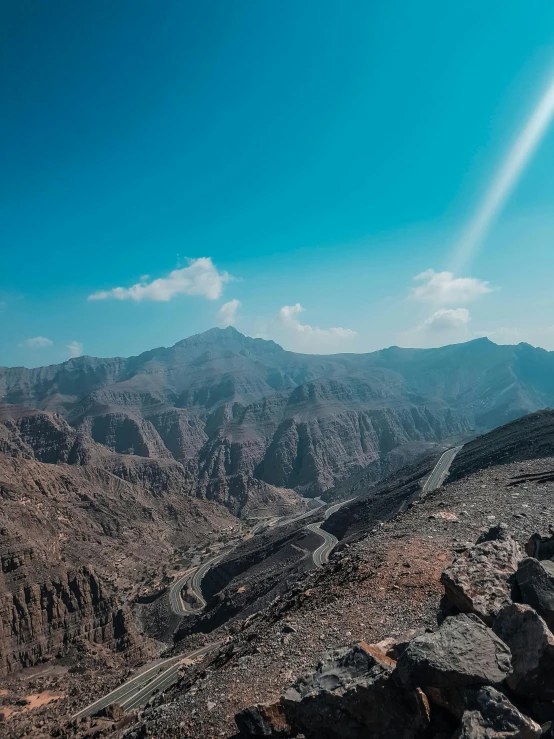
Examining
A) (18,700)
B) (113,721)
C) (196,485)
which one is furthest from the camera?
(196,485)

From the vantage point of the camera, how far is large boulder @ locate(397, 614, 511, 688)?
6020 mm

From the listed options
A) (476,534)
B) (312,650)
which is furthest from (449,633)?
(476,534)

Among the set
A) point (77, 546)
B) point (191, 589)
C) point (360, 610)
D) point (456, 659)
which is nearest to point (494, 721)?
point (456, 659)

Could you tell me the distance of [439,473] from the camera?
236 ft

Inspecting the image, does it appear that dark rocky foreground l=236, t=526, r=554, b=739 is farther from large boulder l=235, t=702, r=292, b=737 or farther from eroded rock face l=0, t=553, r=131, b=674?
eroded rock face l=0, t=553, r=131, b=674

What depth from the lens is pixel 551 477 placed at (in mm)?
28172

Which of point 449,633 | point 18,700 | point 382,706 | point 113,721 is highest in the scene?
point 449,633

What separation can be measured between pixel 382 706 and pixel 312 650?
607cm

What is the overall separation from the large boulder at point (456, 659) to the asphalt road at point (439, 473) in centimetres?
5634

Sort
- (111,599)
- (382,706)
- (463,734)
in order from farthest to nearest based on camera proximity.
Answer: (111,599), (382,706), (463,734)

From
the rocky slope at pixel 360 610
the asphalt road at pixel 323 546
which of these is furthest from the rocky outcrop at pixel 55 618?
the rocky slope at pixel 360 610

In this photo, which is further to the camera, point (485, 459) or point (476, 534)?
point (485, 459)

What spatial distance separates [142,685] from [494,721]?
3413 cm

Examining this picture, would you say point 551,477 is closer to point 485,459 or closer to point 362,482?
point 485,459
